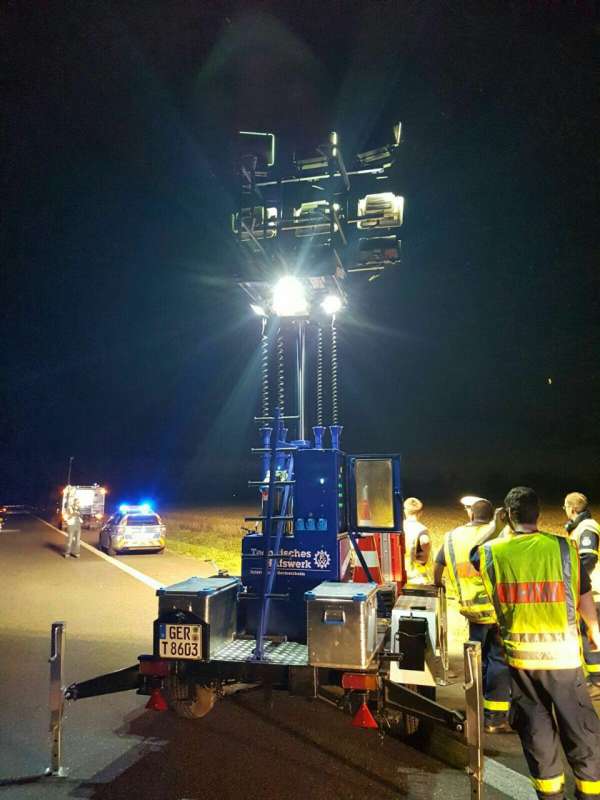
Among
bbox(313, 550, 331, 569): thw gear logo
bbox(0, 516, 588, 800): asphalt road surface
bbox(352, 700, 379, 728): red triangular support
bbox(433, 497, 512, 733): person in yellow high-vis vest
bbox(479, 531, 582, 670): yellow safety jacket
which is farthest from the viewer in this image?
bbox(313, 550, 331, 569): thw gear logo

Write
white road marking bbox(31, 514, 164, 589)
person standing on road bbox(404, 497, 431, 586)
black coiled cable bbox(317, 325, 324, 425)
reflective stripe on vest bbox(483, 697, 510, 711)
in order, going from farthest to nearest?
white road marking bbox(31, 514, 164, 589), person standing on road bbox(404, 497, 431, 586), black coiled cable bbox(317, 325, 324, 425), reflective stripe on vest bbox(483, 697, 510, 711)

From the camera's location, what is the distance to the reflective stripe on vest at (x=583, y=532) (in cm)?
621

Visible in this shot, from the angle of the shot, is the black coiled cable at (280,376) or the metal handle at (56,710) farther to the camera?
the black coiled cable at (280,376)

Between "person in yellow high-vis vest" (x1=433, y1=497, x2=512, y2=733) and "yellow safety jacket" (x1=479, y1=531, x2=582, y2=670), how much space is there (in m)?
1.70

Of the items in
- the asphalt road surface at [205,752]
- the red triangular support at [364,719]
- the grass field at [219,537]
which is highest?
the red triangular support at [364,719]

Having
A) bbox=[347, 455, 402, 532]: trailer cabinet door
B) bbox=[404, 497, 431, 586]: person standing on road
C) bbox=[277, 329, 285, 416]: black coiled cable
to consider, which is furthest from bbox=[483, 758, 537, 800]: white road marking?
bbox=[277, 329, 285, 416]: black coiled cable

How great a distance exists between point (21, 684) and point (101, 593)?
5.83 metres

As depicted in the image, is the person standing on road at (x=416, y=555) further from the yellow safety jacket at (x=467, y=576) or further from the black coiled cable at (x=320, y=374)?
the black coiled cable at (x=320, y=374)

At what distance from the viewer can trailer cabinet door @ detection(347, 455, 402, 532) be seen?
19.9 ft

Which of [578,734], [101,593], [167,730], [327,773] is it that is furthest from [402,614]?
[101,593]

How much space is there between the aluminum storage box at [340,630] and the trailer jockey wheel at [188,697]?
1.19 meters

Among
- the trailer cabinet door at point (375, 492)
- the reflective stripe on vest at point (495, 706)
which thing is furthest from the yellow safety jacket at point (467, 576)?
the reflective stripe on vest at point (495, 706)

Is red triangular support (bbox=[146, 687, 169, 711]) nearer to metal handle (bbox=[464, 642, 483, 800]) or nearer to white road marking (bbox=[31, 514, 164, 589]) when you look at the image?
metal handle (bbox=[464, 642, 483, 800])

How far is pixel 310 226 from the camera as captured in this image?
587 cm
